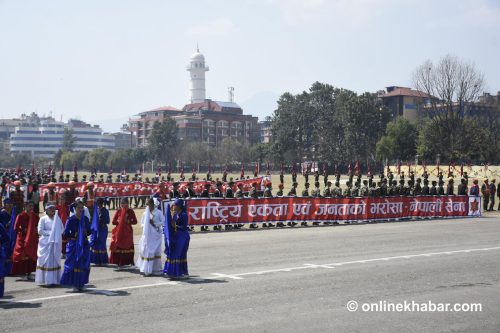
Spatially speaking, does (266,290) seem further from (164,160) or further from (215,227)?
(164,160)

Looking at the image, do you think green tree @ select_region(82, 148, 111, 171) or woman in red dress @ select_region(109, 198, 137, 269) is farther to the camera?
green tree @ select_region(82, 148, 111, 171)

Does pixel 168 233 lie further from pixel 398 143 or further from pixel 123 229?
pixel 398 143

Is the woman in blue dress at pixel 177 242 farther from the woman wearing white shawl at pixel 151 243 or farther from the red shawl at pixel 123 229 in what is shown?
the red shawl at pixel 123 229

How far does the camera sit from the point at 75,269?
11.3m

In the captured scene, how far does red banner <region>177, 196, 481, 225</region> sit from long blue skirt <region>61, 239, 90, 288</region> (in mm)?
10424

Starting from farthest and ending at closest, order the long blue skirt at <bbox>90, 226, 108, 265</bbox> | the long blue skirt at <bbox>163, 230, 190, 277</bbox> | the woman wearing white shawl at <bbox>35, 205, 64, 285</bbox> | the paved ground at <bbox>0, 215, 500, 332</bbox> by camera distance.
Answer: the long blue skirt at <bbox>90, 226, 108, 265</bbox>
the long blue skirt at <bbox>163, 230, 190, 277</bbox>
the woman wearing white shawl at <bbox>35, 205, 64, 285</bbox>
the paved ground at <bbox>0, 215, 500, 332</bbox>

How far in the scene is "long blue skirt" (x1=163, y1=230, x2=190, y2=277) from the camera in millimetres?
12570

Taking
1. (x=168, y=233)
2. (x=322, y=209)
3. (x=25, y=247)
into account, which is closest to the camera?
(x=168, y=233)

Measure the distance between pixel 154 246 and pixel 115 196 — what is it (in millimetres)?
21218

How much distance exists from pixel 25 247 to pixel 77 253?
88.0 inches

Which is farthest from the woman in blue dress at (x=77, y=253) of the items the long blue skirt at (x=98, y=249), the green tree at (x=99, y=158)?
the green tree at (x=99, y=158)

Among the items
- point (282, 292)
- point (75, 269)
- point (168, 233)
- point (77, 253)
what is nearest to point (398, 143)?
point (168, 233)

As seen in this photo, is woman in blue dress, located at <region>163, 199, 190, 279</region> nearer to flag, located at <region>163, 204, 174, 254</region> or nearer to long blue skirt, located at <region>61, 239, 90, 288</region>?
flag, located at <region>163, 204, 174, 254</region>

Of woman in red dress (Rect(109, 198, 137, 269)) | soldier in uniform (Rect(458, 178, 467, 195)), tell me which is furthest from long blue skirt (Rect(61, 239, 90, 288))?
soldier in uniform (Rect(458, 178, 467, 195))
